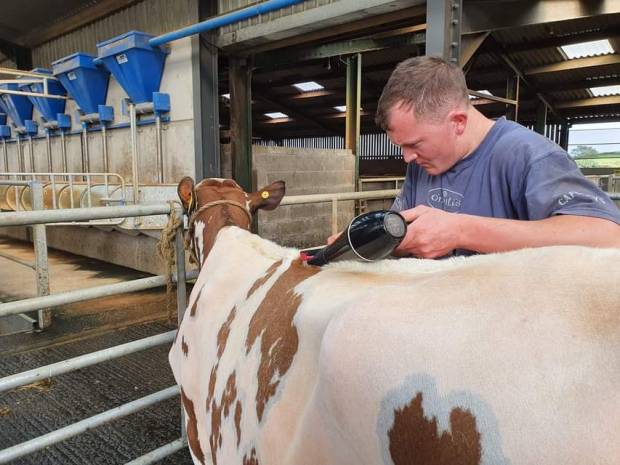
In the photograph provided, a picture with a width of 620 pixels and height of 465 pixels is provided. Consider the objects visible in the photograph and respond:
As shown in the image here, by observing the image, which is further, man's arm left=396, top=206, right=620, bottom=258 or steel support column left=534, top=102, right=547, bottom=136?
steel support column left=534, top=102, right=547, bottom=136

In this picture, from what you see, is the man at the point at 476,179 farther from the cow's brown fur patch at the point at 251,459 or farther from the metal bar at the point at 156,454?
the metal bar at the point at 156,454

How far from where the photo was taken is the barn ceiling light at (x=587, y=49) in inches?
292

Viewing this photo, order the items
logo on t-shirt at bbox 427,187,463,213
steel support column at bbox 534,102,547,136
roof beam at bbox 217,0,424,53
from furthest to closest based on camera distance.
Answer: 1. steel support column at bbox 534,102,547,136
2. roof beam at bbox 217,0,424,53
3. logo on t-shirt at bbox 427,187,463,213

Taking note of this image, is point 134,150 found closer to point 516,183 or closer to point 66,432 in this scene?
point 66,432

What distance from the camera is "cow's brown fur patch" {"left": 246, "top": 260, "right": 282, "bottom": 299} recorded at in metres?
1.34

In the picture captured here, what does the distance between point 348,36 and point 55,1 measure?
18.4 ft

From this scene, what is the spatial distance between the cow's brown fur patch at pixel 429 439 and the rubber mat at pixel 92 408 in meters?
2.02

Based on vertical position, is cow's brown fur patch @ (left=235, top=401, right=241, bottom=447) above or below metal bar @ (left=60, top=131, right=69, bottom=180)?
below

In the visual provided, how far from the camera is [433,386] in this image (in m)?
0.62

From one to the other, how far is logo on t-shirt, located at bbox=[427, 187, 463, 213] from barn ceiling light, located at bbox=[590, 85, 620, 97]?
11349mm

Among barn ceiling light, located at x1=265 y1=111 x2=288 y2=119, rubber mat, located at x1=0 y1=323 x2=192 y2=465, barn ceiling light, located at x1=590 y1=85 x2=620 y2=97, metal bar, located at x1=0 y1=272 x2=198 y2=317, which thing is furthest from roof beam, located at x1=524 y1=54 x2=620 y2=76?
barn ceiling light, located at x1=265 y1=111 x2=288 y2=119

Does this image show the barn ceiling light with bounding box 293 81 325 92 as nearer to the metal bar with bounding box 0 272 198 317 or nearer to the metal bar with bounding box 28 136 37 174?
the metal bar with bounding box 28 136 37 174

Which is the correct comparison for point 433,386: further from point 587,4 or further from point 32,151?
point 32,151

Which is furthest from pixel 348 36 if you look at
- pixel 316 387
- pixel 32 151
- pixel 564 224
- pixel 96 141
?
pixel 32 151
